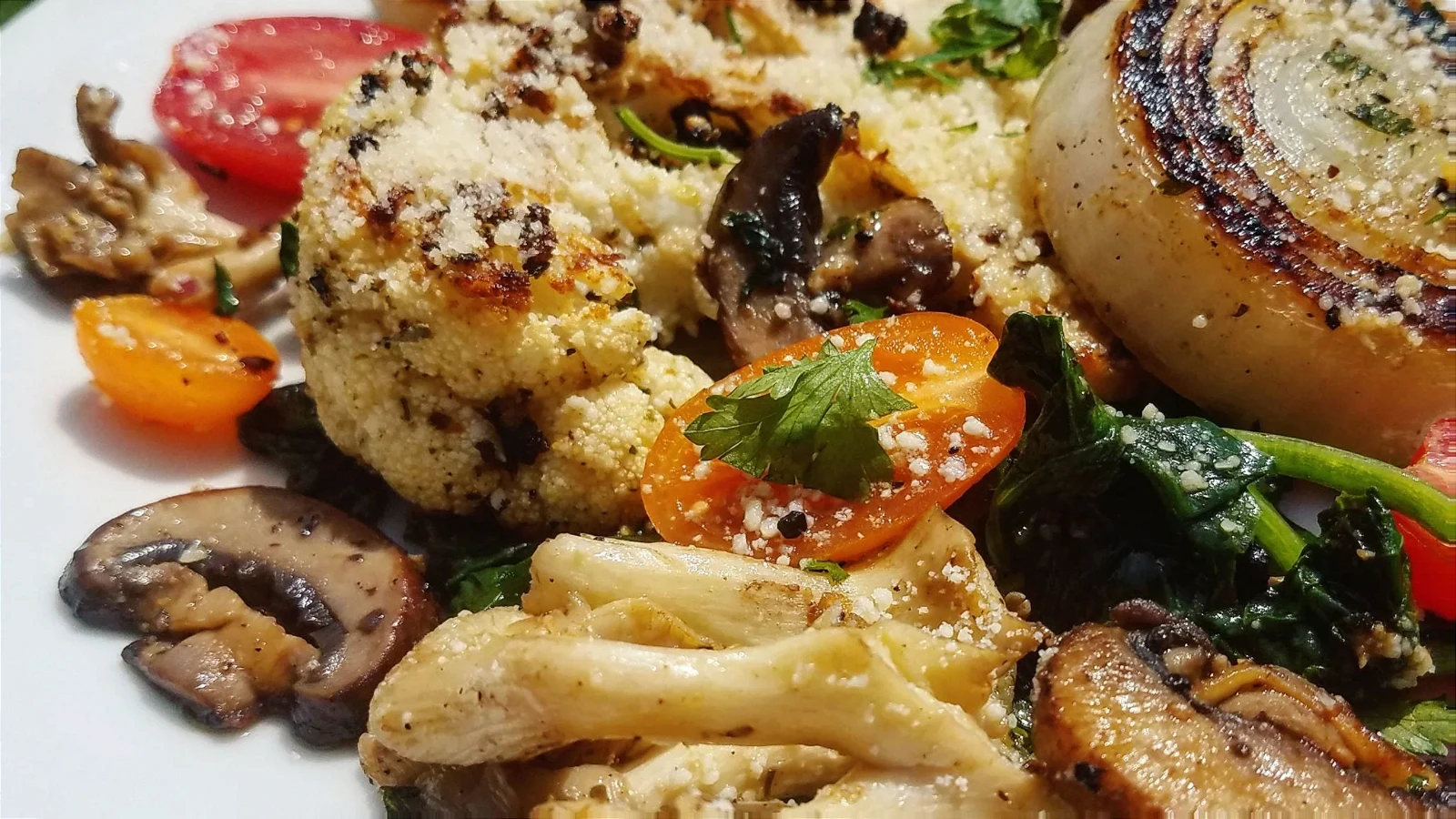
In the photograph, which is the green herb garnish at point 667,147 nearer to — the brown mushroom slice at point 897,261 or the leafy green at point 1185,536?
the brown mushroom slice at point 897,261

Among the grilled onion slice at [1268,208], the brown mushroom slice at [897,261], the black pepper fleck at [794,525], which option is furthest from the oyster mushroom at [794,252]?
the black pepper fleck at [794,525]

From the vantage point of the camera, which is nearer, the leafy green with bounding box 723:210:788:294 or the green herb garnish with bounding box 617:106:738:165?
the leafy green with bounding box 723:210:788:294

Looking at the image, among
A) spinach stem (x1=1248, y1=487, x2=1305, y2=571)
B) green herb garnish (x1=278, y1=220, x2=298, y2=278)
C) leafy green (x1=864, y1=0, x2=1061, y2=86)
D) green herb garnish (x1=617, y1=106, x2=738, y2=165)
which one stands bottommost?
green herb garnish (x1=278, y1=220, x2=298, y2=278)

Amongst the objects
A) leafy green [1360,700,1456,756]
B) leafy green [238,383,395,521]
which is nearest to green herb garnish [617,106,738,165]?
leafy green [238,383,395,521]

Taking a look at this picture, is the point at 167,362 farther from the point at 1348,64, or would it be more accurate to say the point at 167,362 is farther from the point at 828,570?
the point at 1348,64

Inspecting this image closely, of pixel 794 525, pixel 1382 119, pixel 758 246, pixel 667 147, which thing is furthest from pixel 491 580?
pixel 1382 119

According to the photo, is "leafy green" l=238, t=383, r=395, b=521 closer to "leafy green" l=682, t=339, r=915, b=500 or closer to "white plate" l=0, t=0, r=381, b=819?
"white plate" l=0, t=0, r=381, b=819
